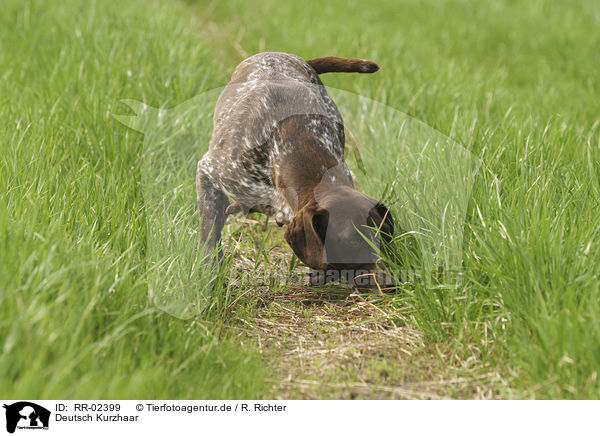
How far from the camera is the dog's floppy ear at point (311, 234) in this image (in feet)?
9.23

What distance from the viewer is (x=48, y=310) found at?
213 cm

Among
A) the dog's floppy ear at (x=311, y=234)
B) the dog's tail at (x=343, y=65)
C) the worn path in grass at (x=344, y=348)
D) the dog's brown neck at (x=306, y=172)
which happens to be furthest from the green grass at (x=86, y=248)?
the dog's tail at (x=343, y=65)

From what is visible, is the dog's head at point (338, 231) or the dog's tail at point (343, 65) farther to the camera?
the dog's tail at point (343, 65)

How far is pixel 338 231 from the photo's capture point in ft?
9.29

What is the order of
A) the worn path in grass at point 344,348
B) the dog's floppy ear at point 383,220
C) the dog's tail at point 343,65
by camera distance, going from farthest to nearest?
the dog's tail at point 343,65 < the dog's floppy ear at point 383,220 < the worn path in grass at point 344,348

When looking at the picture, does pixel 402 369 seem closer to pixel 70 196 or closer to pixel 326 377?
pixel 326 377

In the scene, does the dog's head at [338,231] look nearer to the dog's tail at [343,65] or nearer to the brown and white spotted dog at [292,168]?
the brown and white spotted dog at [292,168]

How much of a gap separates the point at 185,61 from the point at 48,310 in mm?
4139

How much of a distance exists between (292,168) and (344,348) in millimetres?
1022

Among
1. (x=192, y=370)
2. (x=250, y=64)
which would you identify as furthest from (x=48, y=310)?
(x=250, y=64)

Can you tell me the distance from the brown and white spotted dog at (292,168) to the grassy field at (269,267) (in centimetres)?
25
